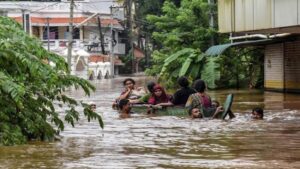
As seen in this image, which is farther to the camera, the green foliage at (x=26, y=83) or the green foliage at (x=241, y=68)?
the green foliage at (x=241, y=68)

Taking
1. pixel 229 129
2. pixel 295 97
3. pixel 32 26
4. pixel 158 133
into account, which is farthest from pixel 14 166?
pixel 32 26

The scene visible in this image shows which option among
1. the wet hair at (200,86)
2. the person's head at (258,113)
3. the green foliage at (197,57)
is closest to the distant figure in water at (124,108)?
the wet hair at (200,86)

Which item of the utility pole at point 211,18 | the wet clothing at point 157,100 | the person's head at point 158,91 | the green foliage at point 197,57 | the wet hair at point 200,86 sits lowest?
the wet clothing at point 157,100

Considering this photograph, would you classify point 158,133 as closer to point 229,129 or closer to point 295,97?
point 229,129

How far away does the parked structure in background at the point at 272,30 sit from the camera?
19719mm

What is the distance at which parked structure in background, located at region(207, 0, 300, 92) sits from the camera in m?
19.7

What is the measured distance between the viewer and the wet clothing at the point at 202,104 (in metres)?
17.0

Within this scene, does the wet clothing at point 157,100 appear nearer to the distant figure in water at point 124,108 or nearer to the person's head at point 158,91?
the person's head at point 158,91

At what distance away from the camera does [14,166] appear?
31.6 ft

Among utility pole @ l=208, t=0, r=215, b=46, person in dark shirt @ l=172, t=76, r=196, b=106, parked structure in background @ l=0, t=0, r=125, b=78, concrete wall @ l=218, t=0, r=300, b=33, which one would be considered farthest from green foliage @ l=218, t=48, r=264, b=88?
parked structure in background @ l=0, t=0, r=125, b=78

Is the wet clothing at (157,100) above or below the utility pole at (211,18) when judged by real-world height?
below

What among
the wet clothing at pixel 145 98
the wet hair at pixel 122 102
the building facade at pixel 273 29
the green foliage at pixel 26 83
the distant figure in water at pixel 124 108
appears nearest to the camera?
the green foliage at pixel 26 83

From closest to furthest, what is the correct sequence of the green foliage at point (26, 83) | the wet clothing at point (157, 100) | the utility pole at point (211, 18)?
the green foliage at point (26, 83), the wet clothing at point (157, 100), the utility pole at point (211, 18)

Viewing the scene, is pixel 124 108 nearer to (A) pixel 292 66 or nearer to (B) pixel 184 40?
(A) pixel 292 66
